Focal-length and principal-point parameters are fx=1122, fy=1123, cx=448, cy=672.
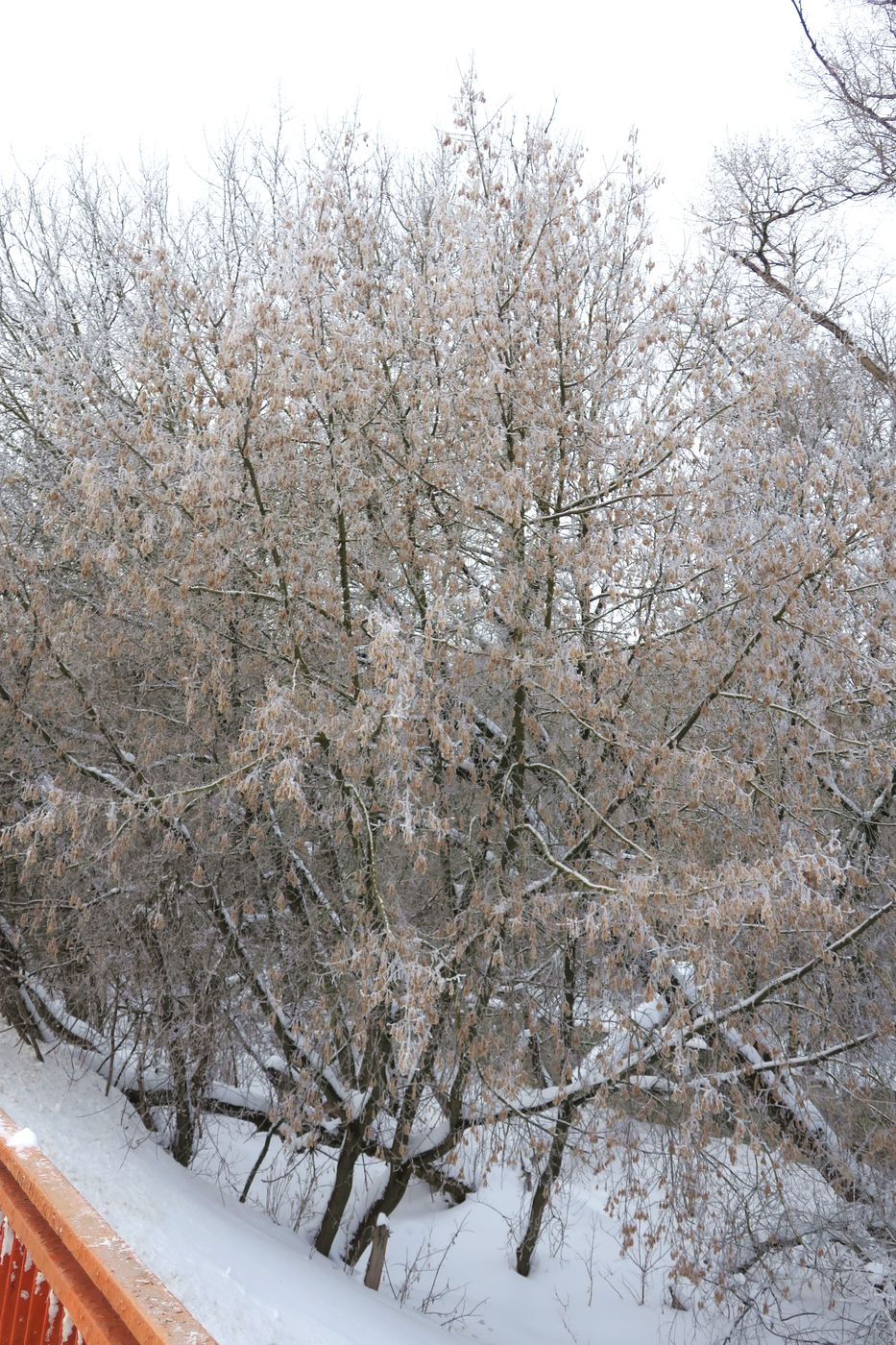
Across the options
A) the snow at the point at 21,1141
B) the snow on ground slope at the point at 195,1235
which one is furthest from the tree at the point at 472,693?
the snow at the point at 21,1141

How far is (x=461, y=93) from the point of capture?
8570 millimetres

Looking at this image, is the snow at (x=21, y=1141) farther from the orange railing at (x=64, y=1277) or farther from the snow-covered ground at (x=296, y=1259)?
the snow-covered ground at (x=296, y=1259)

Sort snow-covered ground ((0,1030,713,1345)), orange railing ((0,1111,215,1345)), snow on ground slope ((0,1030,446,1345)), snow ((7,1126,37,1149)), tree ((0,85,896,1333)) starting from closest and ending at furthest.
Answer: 1. orange railing ((0,1111,215,1345))
2. snow ((7,1126,37,1149))
3. snow on ground slope ((0,1030,446,1345))
4. snow-covered ground ((0,1030,713,1345))
5. tree ((0,85,896,1333))

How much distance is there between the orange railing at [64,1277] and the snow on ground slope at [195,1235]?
11.0 ft

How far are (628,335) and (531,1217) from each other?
8.03m

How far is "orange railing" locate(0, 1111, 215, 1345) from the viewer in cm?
188

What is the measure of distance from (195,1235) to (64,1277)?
557 centimetres

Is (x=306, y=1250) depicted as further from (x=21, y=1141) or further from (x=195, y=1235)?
(x=21, y=1141)

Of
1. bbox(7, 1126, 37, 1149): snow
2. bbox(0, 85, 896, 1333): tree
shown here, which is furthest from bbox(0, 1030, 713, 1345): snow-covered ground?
bbox(7, 1126, 37, 1149): snow

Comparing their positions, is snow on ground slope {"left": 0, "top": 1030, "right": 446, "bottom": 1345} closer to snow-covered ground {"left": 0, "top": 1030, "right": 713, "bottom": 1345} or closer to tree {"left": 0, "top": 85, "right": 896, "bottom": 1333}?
snow-covered ground {"left": 0, "top": 1030, "right": 713, "bottom": 1345}

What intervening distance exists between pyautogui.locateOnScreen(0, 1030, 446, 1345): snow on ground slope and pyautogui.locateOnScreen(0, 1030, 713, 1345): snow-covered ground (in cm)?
2

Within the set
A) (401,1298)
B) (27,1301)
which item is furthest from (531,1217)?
(27,1301)

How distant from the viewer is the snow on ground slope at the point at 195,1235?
236 inches

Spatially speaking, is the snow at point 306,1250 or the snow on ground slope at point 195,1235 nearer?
the snow on ground slope at point 195,1235
